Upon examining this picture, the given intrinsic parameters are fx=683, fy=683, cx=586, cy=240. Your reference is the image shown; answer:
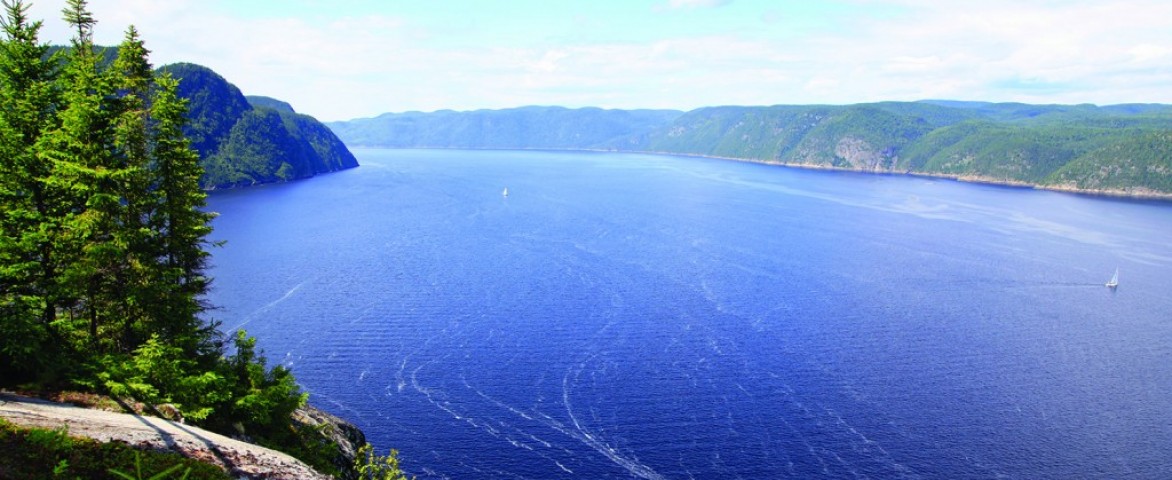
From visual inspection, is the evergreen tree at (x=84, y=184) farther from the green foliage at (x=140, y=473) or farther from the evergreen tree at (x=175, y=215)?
the green foliage at (x=140, y=473)

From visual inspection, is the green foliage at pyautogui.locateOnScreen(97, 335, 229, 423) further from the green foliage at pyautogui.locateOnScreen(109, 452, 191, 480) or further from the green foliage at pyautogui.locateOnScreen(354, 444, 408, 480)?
the green foliage at pyautogui.locateOnScreen(354, 444, 408, 480)

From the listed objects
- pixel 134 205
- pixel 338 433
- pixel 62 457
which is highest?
pixel 134 205

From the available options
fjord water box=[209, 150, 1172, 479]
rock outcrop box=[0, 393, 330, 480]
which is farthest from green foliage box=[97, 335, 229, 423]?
fjord water box=[209, 150, 1172, 479]

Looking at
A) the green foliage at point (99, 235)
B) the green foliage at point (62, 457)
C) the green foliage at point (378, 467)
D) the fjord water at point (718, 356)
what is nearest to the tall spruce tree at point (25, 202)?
the green foliage at point (99, 235)

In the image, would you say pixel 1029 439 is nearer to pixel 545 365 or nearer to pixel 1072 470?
pixel 1072 470

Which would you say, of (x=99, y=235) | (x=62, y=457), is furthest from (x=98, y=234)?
(x=62, y=457)

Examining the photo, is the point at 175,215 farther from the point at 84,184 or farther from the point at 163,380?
the point at 163,380
